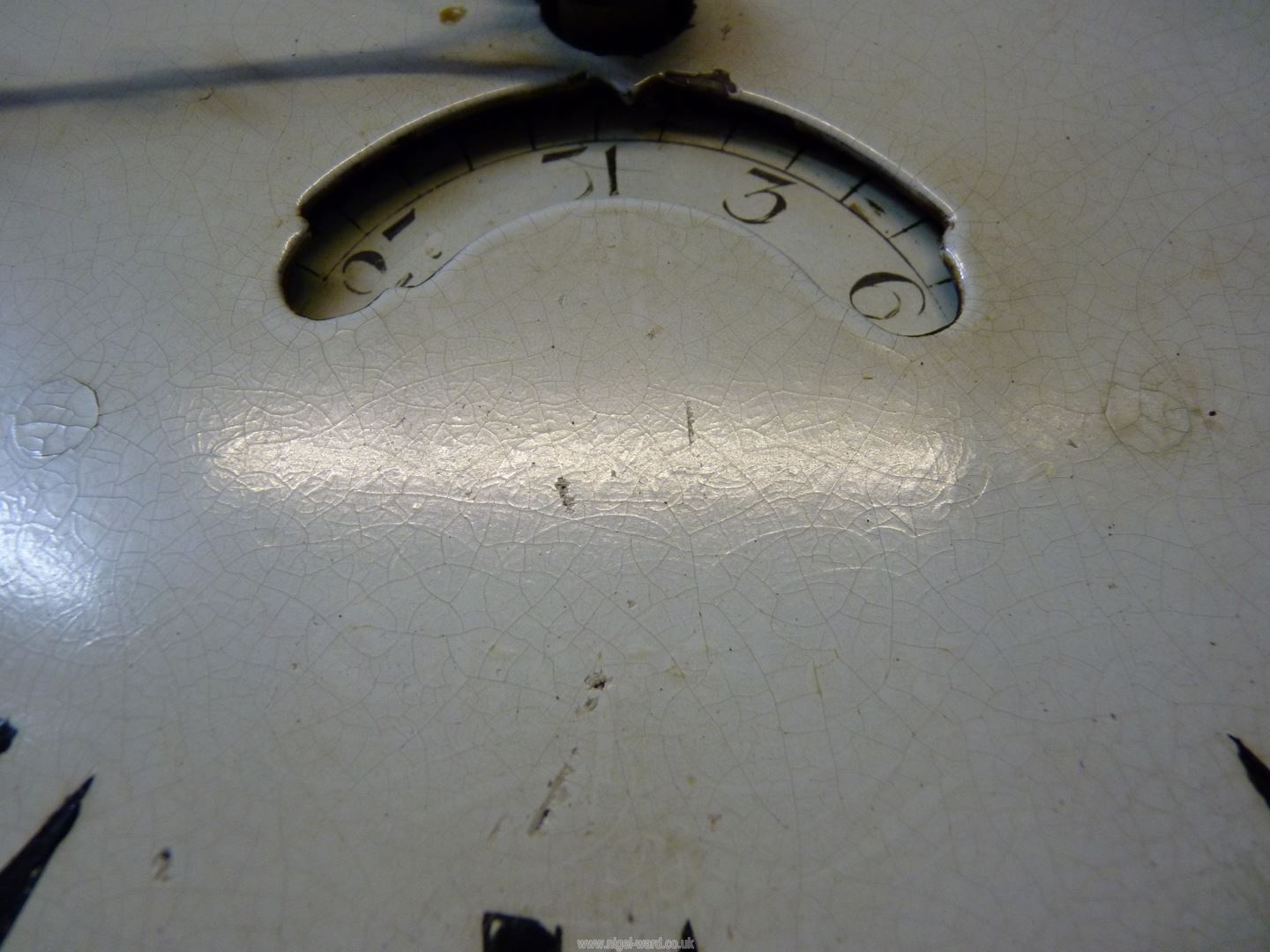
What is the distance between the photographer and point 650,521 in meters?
0.68

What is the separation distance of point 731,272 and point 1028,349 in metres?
0.25

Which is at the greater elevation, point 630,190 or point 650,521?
point 630,190

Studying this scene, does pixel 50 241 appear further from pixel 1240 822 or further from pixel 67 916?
pixel 1240 822

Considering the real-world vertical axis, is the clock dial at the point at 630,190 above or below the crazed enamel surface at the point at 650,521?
above

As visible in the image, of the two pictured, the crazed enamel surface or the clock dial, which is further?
the clock dial

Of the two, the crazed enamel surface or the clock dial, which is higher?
the clock dial

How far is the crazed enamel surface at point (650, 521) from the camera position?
573 mm

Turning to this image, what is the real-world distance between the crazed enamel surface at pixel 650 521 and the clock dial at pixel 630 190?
0.04 metres

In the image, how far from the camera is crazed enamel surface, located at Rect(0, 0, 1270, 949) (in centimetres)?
57

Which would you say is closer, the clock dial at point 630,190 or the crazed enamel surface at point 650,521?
the crazed enamel surface at point 650,521

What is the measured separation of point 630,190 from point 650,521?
0.36 m

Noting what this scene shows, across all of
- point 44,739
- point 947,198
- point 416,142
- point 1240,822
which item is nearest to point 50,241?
point 416,142

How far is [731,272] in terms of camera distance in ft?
2.55

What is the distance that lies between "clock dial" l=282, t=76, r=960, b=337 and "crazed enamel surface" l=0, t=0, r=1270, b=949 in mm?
36
